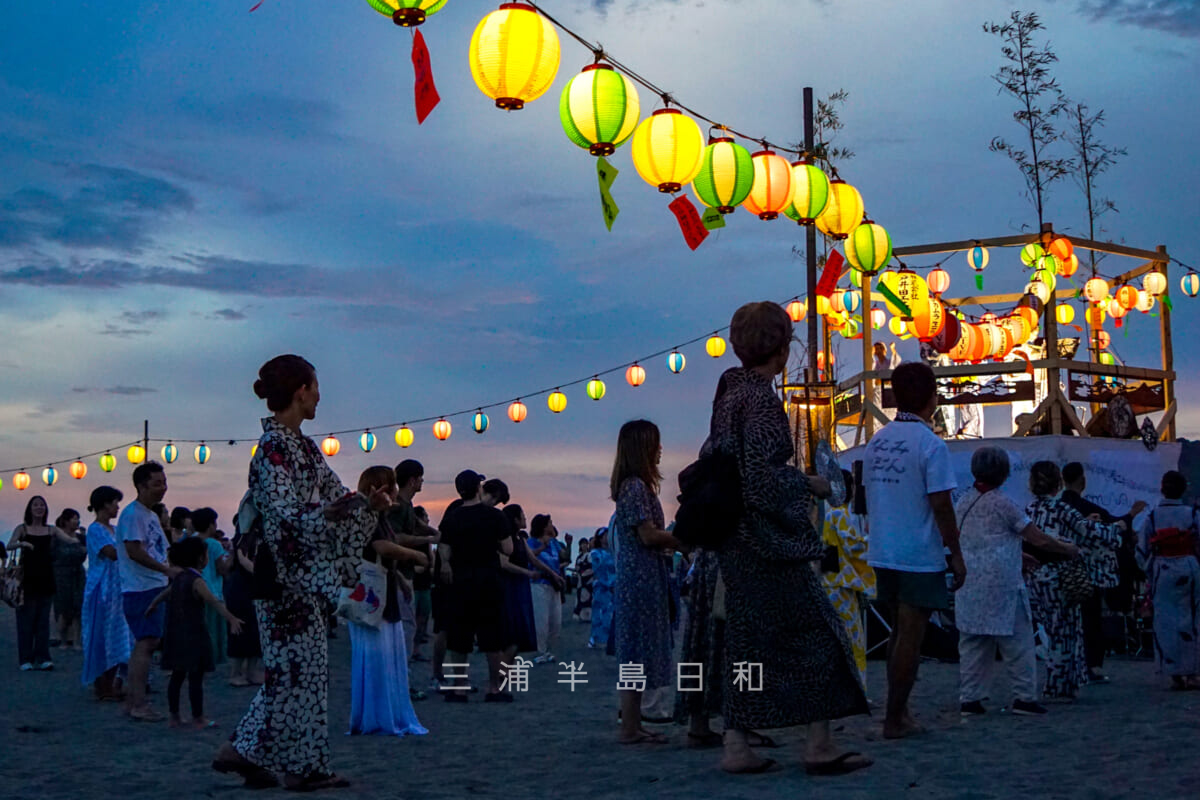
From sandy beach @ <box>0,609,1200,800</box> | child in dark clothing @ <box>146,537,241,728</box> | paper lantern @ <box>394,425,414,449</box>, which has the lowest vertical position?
sandy beach @ <box>0,609,1200,800</box>

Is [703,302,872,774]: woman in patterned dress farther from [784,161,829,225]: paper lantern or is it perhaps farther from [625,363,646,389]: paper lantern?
[625,363,646,389]: paper lantern

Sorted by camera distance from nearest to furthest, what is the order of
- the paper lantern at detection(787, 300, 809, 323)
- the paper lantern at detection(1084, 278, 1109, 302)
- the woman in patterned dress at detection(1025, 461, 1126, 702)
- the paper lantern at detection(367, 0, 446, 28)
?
1. the paper lantern at detection(367, 0, 446, 28)
2. the woman in patterned dress at detection(1025, 461, 1126, 702)
3. the paper lantern at detection(1084, 278, 1109, 302)
4. the paper lantern at detection(787, 300, 809, 323)

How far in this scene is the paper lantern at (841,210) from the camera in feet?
38.0

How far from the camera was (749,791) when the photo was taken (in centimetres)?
462

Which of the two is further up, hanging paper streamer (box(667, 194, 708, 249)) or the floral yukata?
hanging paper streamer (box(667, 194, 708, 249))

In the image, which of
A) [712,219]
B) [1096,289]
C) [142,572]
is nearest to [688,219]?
[712,219]

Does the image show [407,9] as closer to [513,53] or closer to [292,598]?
[513,53]

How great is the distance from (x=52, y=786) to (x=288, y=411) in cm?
213

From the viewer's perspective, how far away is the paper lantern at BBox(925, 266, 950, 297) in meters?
20.0

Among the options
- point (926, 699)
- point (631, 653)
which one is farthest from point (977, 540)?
point (631, 653)

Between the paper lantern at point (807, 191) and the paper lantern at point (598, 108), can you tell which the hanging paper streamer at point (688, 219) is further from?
the paper lantern at point (598, 108)

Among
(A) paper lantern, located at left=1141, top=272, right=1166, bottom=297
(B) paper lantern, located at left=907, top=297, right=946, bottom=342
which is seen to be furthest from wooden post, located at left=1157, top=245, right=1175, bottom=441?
(B) paper lantern, located at left=907, top=297, right=946, bottom=342

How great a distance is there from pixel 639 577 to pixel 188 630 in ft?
9.92

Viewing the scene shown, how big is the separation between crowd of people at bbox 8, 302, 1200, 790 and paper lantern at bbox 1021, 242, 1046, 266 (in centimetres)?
1045
